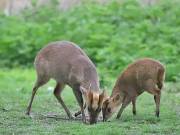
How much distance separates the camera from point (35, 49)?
17.0 meters

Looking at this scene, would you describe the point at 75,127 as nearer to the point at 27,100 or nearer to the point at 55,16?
the point at 27,100

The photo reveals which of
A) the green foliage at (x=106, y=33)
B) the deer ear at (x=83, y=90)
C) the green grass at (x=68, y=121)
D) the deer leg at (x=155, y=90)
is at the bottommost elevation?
the green foliage at (x=106, y=33)

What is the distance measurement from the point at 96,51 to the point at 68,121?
721cm

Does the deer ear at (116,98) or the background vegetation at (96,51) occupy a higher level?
the deer ear at (116,98)

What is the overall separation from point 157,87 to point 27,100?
2643 mm

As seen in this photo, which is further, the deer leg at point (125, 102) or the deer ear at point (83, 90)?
the deer leg at point (125, 102)

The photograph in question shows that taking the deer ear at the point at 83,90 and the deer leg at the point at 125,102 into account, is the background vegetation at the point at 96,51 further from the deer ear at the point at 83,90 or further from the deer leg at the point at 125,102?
the deer ear at the point at 83,90

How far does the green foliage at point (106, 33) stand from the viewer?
15594 millimetres

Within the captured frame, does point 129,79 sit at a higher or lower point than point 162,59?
higher

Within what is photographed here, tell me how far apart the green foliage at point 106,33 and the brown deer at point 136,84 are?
4.08m

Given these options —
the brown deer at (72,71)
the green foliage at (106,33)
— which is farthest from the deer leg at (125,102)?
the green foliage at (106,33)

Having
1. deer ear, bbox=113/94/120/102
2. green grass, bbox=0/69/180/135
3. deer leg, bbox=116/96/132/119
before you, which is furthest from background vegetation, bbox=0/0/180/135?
deer ear, bbox=113/94/120/102

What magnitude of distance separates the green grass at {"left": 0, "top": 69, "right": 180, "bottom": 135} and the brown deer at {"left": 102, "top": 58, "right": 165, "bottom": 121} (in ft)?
0.67

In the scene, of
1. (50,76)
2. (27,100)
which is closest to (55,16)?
(27,100)
